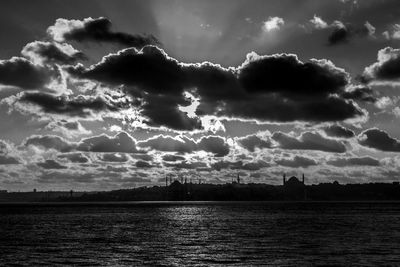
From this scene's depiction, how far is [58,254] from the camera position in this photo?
241ft

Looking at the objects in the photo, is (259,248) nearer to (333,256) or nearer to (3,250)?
(333,256)

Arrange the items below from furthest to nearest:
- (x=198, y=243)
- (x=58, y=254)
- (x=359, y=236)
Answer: (x=359, y=236) → (x=198, y=243) → (x=58, y=254)

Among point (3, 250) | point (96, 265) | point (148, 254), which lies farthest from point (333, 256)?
point (3, 250)

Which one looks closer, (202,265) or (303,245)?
(202,265)

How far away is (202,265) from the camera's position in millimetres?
62719

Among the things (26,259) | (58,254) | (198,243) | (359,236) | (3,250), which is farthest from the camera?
(359,236)

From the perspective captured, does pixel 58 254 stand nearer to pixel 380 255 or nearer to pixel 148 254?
pixel 148 254

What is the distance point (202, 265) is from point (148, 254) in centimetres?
1402

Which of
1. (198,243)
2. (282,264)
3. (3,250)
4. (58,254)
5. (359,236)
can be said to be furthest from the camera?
(359,236)

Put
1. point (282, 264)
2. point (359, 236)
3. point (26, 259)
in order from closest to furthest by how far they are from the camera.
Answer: point (282, 264) < point (26, 259) < point (359, 236)

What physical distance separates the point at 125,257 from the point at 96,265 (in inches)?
324

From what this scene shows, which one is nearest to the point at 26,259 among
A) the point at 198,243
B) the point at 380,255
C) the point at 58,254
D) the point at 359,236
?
the point at 58,254

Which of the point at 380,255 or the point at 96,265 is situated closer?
the point at 96,265

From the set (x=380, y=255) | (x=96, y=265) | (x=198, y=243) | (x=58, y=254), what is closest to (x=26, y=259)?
(x=58, y=254)
